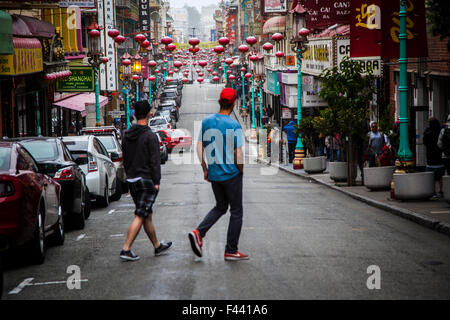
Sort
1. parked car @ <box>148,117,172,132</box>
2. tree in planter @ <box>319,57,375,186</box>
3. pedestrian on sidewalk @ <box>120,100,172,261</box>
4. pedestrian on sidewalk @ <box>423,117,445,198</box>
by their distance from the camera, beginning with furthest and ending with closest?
1. parked car @ <box>148,117,172,132</box>
2. tree in planter @ <box>319,57,375,186</box>
3. pedestrian on sidewalk @ <box>423,117,445,198</box>
4. pedestrian on sidewalk @ <box>120,100,172,261</box>

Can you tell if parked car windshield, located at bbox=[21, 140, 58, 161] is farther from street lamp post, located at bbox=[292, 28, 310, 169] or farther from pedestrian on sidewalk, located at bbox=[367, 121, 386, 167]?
street lamp post, located at bbox=[292, 28, 310, 169]

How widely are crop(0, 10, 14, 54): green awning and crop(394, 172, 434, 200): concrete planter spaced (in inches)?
443

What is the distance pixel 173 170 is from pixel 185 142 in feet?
49.2

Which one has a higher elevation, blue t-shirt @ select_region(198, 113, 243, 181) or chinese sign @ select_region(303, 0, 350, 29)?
chinese sign @ select_region(303, 0, 350, 29)

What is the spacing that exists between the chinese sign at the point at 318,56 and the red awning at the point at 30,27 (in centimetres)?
1077


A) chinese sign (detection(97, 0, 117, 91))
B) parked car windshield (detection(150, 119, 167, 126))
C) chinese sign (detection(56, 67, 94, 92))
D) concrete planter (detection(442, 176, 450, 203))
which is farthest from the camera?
chinese sign (detection(97, 0, 117, 91))

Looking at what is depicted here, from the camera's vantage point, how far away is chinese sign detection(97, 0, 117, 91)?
56625 millimetres

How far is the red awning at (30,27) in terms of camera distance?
2745cm

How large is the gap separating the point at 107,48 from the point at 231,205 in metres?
51.2

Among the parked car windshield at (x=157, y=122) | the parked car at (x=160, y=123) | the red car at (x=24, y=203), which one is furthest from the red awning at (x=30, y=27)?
the parked car windshield at (x=157, y=122)

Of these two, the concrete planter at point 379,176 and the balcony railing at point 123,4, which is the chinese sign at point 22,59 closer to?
the concrete planter at point 379,176

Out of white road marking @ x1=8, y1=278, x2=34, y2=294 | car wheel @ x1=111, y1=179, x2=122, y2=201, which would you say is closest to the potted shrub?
car wheel @ x1=111, y1=179, x2=122, y2=201

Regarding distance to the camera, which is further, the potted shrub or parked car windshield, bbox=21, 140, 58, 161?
the potted shrub

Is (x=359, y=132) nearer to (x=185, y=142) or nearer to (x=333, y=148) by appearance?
(x=333, y=148)
